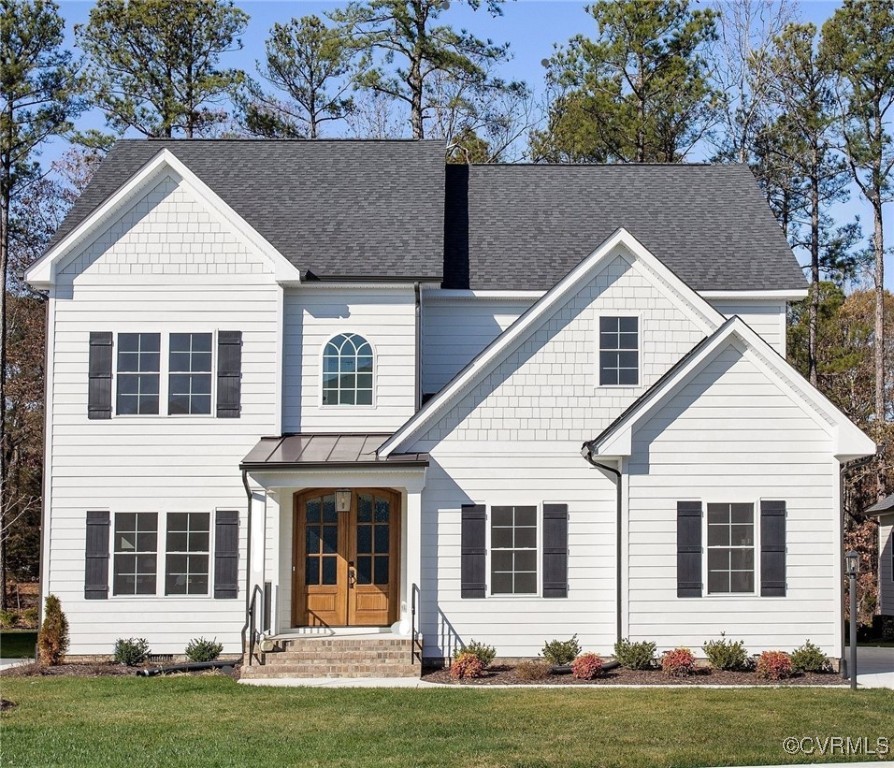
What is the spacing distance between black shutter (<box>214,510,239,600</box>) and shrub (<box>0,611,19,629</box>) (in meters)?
14.6

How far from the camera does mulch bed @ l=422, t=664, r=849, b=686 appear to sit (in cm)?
1784

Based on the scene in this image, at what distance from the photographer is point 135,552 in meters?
20.5

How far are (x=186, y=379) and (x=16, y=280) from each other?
61.4 ft

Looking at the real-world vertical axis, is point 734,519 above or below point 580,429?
below

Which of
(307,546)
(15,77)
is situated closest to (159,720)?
(307,546)

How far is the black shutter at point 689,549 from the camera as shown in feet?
62.5

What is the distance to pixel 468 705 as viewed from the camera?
610 inches

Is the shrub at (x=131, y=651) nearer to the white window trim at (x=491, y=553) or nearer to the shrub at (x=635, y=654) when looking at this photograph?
the white window trim at (x=491, y=553)

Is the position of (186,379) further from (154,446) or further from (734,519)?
(734,519)

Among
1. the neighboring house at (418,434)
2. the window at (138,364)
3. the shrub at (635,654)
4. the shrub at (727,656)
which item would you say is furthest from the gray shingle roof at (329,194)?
the shrub at (727,656)

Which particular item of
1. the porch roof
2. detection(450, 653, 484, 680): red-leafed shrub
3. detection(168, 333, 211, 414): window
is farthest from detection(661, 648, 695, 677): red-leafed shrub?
detection(168, 333, 211, 414): window

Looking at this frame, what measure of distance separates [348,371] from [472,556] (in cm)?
390

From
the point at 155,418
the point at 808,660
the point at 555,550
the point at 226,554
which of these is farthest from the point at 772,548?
the point at 155,418

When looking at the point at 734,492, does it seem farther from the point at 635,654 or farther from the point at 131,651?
the point at 131,651
